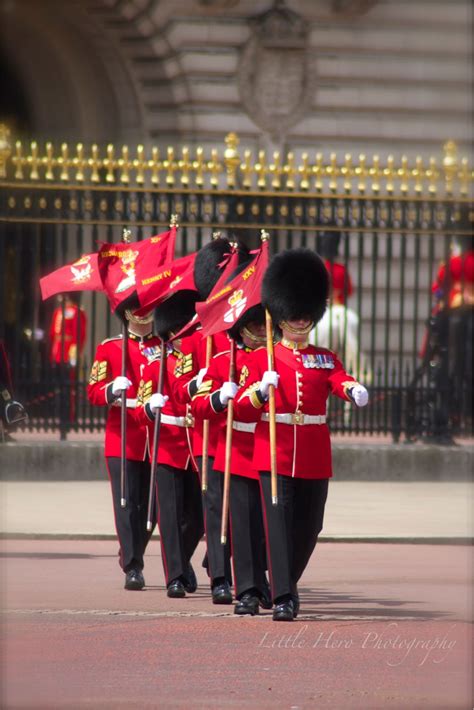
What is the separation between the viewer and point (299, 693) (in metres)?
7.07

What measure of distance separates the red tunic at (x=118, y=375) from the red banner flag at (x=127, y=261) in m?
0.24

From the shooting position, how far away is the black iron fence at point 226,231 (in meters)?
14.6

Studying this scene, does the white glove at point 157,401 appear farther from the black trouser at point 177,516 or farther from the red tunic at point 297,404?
the red tunic at point 297,404

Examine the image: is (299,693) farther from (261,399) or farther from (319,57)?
(319,57)

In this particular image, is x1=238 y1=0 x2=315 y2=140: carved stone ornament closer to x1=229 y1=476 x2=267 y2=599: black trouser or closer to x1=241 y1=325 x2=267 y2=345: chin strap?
x1=241 y1=325 x2=267 y2=345: chin strap

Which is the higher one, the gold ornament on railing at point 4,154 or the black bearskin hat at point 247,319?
the gold ornament on railing at point 4,154

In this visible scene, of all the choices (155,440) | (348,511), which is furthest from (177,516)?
(348,511)

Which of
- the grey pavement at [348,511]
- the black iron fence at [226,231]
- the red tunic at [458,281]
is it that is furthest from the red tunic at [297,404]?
the red tunic at [458,281]

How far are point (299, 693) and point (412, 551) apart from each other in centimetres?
458

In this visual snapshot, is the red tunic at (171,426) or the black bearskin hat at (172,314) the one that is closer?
the red tunic at (171,426)

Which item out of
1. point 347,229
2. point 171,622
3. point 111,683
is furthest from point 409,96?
point 111,683

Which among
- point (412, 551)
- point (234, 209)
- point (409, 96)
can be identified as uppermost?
point (409, 96)

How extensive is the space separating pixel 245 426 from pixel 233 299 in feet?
1.97

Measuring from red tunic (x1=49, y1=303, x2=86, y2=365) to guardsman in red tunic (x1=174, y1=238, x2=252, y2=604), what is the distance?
497 centimetres
